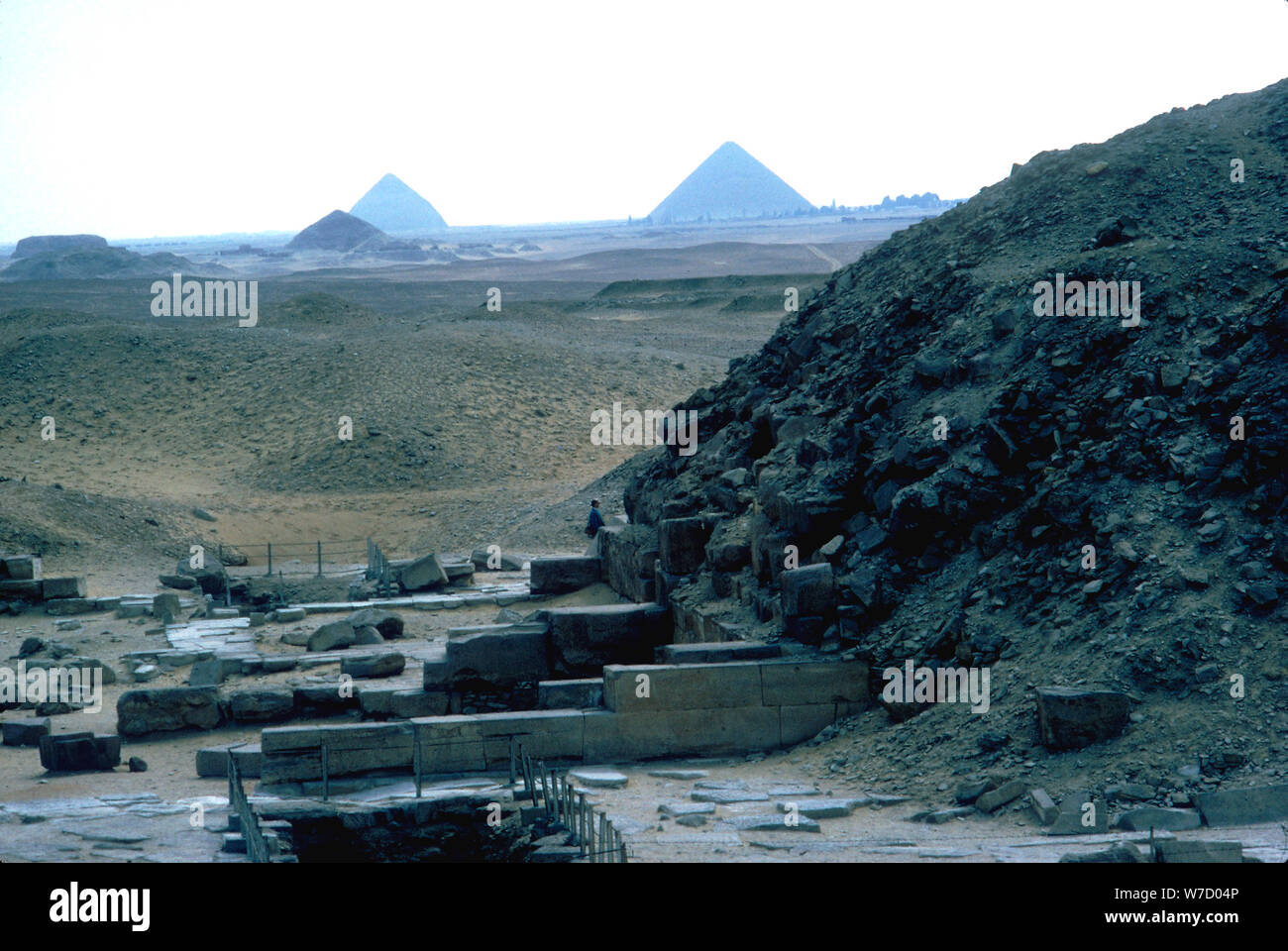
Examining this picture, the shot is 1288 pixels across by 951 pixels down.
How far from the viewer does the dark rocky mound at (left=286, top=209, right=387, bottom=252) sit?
154 m

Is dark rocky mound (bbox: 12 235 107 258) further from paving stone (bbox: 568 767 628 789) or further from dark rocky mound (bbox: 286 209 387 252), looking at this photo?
paving stone (bbox: 568 767 628 789)

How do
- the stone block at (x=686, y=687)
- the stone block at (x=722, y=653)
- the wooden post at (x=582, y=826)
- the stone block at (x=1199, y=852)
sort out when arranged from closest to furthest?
the stone block at (x=1199, y=852) → the wooden post at (x=582, y=826) → the stone block at (x=686, y=687) → the stone block at (x=722, y=653)

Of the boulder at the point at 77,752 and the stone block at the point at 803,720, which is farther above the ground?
the stone block at the point at 803,720

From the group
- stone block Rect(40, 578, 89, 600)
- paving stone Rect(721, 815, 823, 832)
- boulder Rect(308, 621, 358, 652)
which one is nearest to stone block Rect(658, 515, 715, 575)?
boulder Rect(308, 621, 358, 652)

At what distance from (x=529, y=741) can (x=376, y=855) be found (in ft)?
6.09

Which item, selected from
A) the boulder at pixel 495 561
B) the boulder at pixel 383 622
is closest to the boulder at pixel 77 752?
the boulder at pixel 383 622

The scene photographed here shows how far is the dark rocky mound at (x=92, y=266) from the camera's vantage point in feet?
287

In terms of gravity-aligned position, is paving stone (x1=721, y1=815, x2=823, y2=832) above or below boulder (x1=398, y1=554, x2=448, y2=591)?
below

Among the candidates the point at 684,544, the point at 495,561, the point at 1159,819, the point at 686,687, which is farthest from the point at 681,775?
the point at 495,561

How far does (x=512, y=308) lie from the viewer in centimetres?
4881

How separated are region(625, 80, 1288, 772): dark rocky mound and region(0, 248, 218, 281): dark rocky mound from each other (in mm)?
75791

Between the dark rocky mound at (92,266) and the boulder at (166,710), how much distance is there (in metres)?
75.8

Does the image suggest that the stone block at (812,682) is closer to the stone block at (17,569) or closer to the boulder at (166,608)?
the boulder at (166,608)

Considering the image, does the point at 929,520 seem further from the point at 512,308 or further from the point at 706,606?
the point at 512,308
